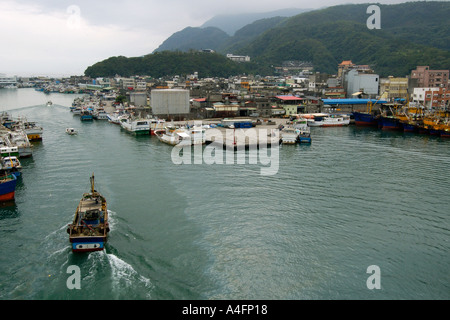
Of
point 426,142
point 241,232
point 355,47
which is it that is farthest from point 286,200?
point 355,47

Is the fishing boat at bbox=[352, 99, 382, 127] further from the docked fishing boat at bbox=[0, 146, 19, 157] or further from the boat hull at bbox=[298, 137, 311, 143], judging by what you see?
the docked fishing boat at bbox=[0, 146, 19, 157]

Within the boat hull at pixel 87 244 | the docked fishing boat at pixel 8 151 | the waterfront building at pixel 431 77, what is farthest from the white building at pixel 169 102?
the waterfront building at pixel 431 77

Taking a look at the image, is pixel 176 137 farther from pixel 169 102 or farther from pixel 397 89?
pixel 397 89

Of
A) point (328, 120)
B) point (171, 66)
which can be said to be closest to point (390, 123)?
point (328, 120)

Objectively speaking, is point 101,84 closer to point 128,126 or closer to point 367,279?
point 128,126

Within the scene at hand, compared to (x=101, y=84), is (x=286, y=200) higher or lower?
lower

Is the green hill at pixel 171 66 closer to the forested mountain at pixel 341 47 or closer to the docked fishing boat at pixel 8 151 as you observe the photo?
the forested mountain at pixel 341 47

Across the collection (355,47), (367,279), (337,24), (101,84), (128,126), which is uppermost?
(337,24)
